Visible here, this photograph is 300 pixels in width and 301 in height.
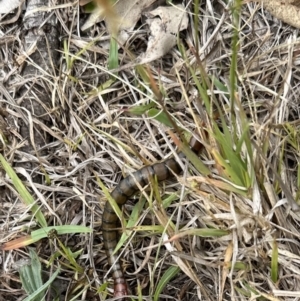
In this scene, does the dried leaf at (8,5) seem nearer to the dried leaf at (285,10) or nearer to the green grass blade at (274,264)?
the dried leaf at (285,10)

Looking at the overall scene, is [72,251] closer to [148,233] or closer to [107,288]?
[107,288]

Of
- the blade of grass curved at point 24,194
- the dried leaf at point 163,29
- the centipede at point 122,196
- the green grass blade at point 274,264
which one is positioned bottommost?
the green grass blade at point 274,264

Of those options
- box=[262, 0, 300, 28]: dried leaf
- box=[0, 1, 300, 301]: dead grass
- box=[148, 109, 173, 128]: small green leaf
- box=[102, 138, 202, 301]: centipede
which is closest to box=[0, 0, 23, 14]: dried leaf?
box=[0, 1, 300, 301]: dead grass

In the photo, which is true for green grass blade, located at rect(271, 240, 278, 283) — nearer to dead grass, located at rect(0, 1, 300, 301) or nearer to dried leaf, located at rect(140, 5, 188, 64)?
dead grass, located at rect(0, 1, 300, 301)

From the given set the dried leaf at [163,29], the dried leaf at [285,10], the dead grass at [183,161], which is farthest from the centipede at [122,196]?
the dried leaf at [285,10]

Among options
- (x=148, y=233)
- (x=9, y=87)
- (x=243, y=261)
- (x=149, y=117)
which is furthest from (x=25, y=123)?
(x=243, y=261)

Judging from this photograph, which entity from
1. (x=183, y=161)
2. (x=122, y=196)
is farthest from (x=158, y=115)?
(x=122, y=196)
